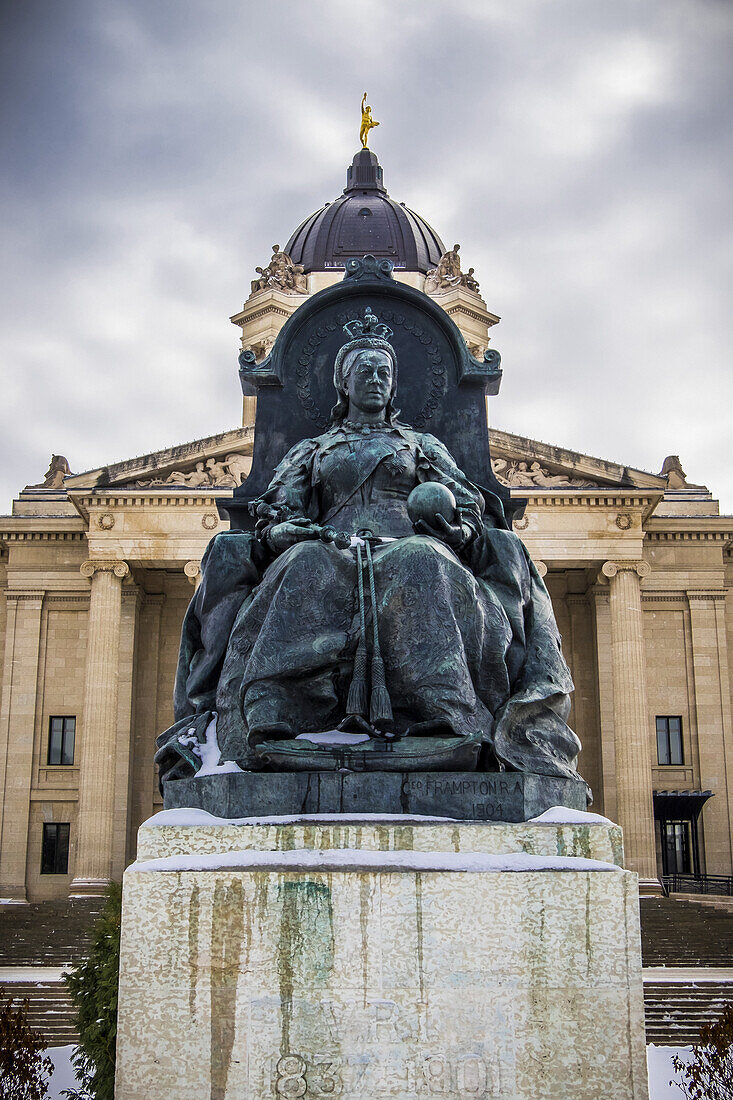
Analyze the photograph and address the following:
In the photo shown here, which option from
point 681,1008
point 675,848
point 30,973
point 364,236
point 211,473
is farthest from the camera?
point 364,236

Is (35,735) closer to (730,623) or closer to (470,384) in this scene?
(730,623)

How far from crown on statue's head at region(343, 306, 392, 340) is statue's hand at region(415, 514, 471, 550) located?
1.38 metres

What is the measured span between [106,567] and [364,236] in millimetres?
24362

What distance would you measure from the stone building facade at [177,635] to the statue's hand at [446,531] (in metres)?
34.7

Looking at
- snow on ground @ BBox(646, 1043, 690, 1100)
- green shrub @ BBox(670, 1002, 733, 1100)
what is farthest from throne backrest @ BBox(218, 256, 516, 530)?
green shrub @ BBox(670, 1002, 733, 1100)

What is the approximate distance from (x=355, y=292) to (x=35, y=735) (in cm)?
3869

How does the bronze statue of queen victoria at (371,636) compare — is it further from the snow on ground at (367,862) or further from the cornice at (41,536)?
the cornice at (41,536)

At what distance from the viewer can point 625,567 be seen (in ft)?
138

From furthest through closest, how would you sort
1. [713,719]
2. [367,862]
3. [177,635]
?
[177,635], [713,719], [367,862]

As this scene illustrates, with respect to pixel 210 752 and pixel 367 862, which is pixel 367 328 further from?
pixel 367 862

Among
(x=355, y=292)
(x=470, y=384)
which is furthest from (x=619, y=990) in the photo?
(x=355, y=292)

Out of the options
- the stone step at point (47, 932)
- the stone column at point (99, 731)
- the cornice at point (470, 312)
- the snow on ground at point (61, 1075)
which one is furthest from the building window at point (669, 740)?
the snow on ground at point (61, 1075)

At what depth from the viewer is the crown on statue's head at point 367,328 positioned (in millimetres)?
6891

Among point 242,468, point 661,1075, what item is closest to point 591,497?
point 242,468
